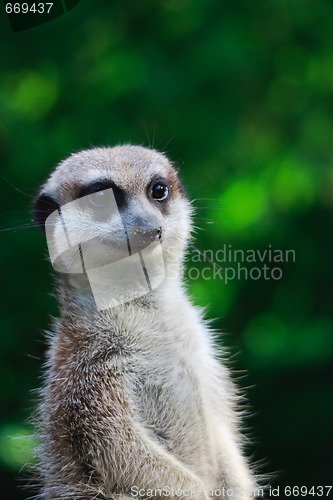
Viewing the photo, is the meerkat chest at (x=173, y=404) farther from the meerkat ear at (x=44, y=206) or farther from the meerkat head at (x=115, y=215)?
the meerkat ear at (x=44, y=206)

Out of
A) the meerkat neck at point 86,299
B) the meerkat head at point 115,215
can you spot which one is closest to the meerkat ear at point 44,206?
the meerkat head at point 115,215

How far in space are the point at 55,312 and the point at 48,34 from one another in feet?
2.69

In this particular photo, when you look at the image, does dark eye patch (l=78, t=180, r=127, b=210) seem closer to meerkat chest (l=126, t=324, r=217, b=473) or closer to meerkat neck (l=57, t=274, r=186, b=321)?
meerkat neck (l=57, t=274, r=186, b=321)

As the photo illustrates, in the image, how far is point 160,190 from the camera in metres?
1.47

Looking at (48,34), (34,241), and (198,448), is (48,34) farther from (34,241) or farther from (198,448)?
(198,448)

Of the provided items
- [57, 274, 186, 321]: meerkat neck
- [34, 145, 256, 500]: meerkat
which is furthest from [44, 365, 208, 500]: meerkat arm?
[57, 274, 186, 321]: meerkat neck

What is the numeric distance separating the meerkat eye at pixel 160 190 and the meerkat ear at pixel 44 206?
185 millimetres

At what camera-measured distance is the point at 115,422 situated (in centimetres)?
129

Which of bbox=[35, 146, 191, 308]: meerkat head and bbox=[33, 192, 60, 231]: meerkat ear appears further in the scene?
bbox=[33, 192, 60, 231]: meerkat ear

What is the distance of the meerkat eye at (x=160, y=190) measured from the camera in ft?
4.76

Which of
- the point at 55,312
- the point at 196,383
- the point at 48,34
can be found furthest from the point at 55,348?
the point at 48,34

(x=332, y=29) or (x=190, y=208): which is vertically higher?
(x=332, y=29)

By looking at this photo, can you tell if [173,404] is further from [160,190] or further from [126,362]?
[160,190]

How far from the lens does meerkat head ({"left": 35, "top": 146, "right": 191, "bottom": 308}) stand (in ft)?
4.09
